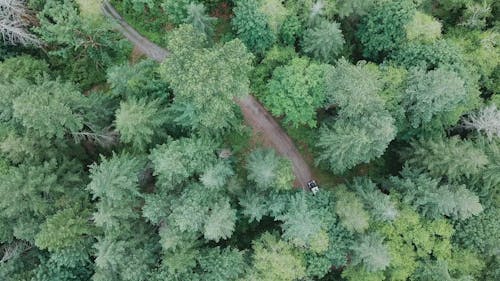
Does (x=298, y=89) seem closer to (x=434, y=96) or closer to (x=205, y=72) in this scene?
(x=205, y=72)

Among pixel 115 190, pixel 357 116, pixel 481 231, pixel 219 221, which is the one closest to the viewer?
pixel 115 190

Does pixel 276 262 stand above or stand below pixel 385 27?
below

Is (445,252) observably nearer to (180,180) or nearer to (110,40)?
(180,180)

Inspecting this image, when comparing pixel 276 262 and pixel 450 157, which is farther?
pixel 450 157

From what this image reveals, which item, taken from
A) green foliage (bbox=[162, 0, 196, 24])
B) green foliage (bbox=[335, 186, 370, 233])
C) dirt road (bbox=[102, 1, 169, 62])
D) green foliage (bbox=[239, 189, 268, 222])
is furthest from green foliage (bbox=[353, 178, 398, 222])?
dirt road (bbox=[102, 1, 169, 62])

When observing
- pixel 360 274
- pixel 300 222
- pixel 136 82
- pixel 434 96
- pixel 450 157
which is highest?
pixel 434 96

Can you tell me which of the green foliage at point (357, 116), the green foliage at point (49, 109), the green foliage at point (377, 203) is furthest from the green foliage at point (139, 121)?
the green foliage at point (377, 203)

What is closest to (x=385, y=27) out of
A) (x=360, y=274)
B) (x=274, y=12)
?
(x=274, y=12)
